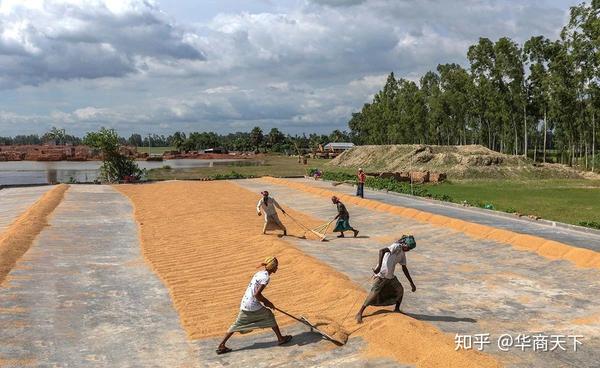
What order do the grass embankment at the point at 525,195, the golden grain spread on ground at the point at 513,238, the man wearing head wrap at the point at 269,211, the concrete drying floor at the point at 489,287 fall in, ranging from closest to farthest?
the concrete drying floor at the point at 489,287 → the golden grain spread on ground at the point at 513,238 → the man wearing head wrap at the point at 269,211 → the grass embankment at the point at 525,195

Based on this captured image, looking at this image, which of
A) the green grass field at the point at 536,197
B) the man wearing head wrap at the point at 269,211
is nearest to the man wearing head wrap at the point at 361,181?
the green grass field at the point at 536,197

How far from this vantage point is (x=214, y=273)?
42.5 feet

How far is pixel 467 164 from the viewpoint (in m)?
49.3

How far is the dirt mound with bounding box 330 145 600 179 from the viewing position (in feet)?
157

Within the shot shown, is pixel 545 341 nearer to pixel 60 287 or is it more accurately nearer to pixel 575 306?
pixel 575 306

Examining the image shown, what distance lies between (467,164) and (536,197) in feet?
58.8

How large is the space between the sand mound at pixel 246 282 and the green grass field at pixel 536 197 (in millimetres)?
10704

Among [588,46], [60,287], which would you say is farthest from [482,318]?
[588,46]

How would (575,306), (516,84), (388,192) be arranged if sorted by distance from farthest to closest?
(516,84) < (388,192) < (575,306)

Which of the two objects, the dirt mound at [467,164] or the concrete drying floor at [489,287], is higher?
the dirt mound at [467,164]

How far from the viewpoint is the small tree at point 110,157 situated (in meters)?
43.9

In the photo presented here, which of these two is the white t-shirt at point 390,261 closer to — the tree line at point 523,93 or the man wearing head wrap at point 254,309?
the man wearing head wrap at point 254,309

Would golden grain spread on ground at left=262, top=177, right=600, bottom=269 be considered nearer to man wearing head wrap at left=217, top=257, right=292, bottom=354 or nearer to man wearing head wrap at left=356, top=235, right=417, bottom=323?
man wearing head wrap at left=356, top=235, right=417, bottom=323

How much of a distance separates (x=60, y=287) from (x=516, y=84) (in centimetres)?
5692
